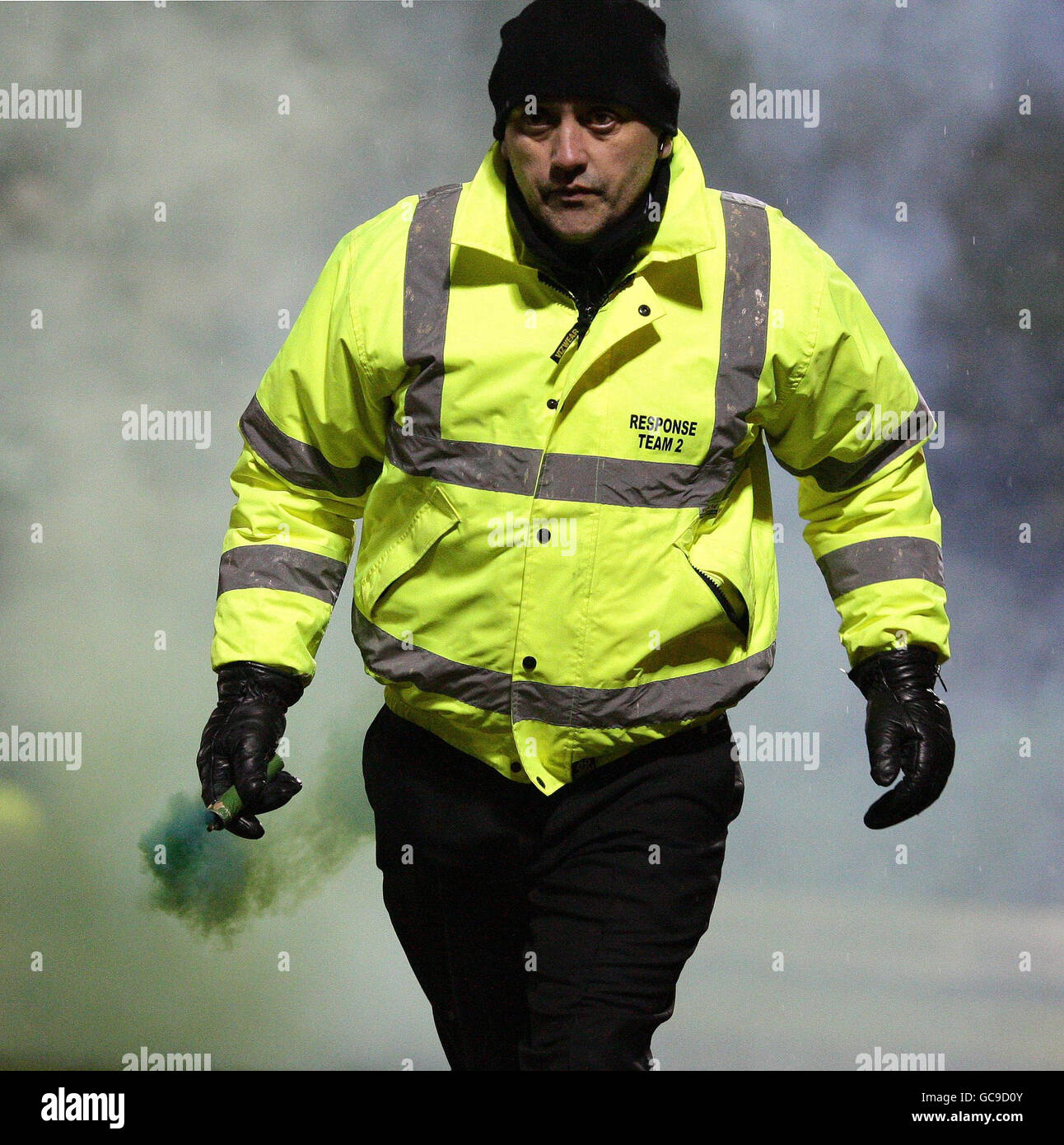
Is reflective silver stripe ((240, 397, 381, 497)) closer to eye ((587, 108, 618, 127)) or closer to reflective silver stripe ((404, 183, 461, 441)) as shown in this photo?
reflective silver stripe ((404, 183, 461, 441))

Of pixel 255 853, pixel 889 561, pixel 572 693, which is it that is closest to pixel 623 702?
pixel 572 693

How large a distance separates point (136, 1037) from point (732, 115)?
2316 mm

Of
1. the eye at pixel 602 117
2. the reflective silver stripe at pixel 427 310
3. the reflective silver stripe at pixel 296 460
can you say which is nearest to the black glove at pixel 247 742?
the reflective silver stripe at pixel 296 460

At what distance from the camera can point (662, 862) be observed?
2.29m

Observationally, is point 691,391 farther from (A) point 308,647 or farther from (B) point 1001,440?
(B) point 1001,440

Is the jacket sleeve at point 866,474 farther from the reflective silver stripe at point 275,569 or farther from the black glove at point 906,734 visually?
the reflective silver stripe at point 275,569

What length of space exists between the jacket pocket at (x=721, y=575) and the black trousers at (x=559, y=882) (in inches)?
7.2

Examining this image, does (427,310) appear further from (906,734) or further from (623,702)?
(906,734)

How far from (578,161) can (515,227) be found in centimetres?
13

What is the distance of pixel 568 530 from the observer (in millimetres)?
2191

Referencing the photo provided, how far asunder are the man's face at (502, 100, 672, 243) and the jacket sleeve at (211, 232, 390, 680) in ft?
0.90

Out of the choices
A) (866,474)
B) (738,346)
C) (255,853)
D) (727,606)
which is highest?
(738,346)

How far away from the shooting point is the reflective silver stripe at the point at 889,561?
2393 mm

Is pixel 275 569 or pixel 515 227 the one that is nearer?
pixel 515 227
